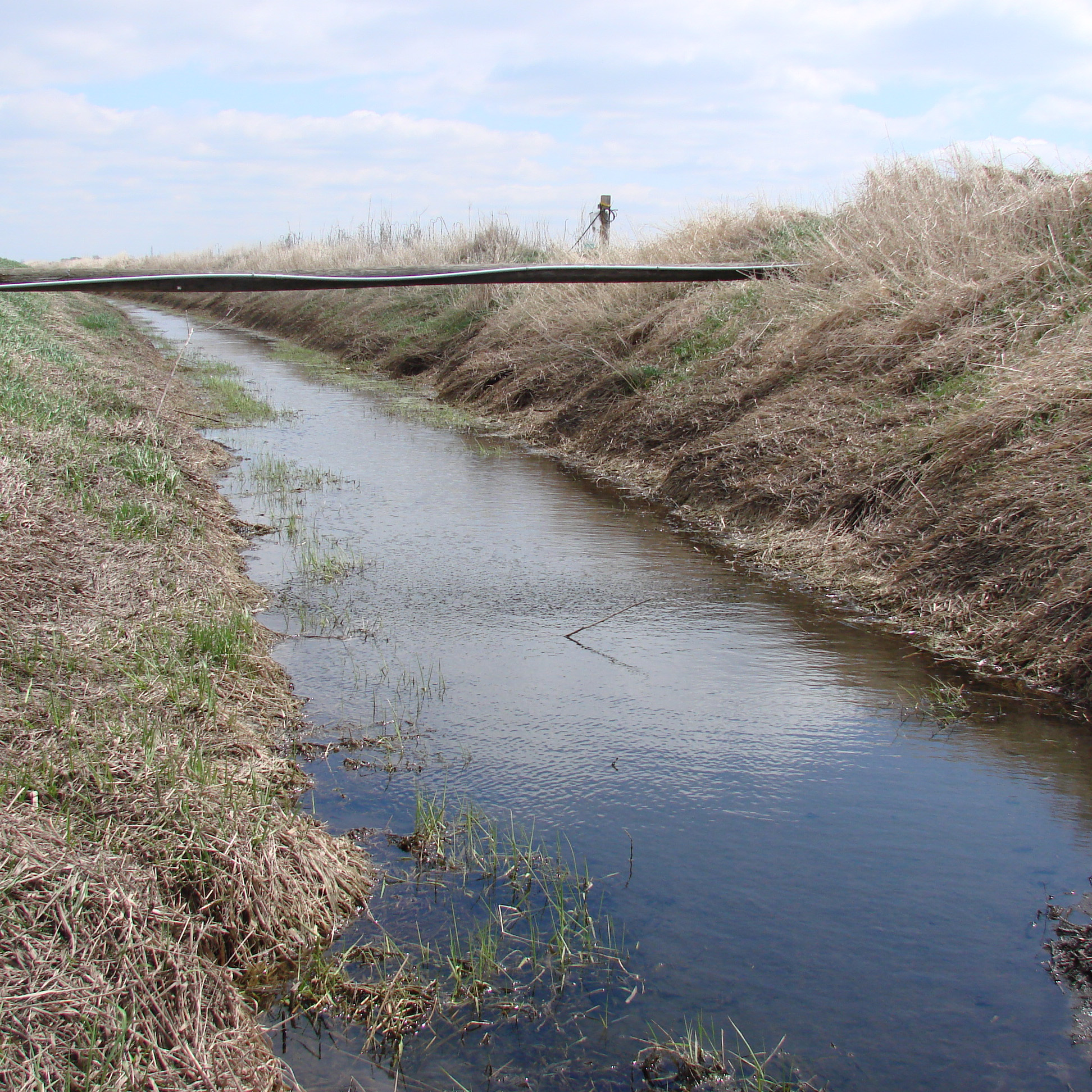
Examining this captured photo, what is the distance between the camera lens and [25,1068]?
6.98 ft

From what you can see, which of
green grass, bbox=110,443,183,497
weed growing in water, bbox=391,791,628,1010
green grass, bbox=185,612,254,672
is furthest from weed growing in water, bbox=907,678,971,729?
green grass, bbox=110,443,183,497

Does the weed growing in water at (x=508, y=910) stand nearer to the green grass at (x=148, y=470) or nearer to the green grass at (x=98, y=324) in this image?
the green grass at (x=148, y=470)

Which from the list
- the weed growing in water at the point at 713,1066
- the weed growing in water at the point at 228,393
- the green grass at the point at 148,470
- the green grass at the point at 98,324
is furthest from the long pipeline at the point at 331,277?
the green grass at the point at 98,324

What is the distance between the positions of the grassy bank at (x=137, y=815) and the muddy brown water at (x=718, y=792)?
29 centimetres

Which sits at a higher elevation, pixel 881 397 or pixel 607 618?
pixel 881 397

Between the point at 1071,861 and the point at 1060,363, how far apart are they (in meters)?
4.34

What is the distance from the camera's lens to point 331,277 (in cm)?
809

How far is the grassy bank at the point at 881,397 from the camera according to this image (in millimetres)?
5707

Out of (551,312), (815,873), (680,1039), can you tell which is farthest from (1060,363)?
(551,312)

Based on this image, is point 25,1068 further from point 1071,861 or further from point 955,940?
point 1071,861

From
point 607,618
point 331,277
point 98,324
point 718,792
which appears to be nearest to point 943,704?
point 718,792

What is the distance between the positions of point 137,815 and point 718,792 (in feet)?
7.08

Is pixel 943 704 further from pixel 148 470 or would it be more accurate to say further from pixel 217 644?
pixel 148 470

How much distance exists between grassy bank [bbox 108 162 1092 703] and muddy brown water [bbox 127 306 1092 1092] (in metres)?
0.59
